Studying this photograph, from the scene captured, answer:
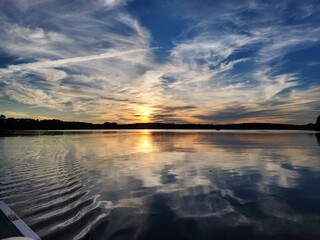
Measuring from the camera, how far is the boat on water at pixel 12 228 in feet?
19.5

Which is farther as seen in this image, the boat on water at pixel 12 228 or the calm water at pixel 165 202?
the calm water at pixel 165 202

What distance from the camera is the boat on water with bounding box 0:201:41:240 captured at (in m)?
5.95

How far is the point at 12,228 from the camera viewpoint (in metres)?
6.50

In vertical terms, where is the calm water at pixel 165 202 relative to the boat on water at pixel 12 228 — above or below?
below

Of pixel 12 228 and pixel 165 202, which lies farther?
pixel 165 202

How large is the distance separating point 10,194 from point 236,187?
12588 millimetres

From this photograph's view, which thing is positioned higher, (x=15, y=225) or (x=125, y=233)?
(x=15, y=225)

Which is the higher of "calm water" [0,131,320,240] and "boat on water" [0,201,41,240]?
"boat on water" [0,201,41,240]

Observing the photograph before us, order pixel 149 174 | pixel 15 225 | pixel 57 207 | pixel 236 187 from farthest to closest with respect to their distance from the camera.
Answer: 1. pixel 149 174
2. pixel 236 187
3. pixel 57 207
4. pixel 15 225

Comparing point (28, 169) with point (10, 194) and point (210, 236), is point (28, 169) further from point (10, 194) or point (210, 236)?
point (210, 236)

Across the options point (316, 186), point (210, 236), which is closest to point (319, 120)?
point (316, 186)

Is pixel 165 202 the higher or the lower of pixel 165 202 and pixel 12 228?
the lower

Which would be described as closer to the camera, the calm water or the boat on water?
the boat on water

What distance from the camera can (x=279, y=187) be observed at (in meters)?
14.0
